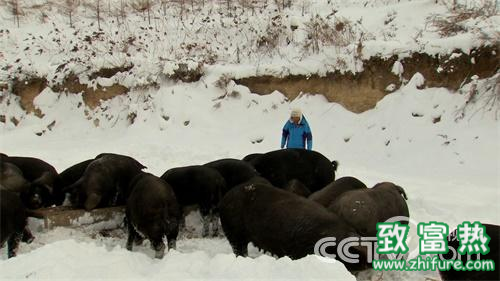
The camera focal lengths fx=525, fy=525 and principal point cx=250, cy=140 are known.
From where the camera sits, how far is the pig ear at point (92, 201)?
22.9 ft

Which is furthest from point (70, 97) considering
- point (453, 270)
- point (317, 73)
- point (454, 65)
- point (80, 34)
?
point (453, 270)

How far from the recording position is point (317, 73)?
13109 millimetres

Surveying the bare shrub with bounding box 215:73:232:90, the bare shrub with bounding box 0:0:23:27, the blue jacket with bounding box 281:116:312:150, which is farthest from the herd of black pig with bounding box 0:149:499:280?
the bare shrub with bounding box 0:0:23:27

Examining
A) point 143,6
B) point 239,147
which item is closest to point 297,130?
point 239,147

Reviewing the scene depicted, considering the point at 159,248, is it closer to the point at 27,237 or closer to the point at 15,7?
the point at 27,237

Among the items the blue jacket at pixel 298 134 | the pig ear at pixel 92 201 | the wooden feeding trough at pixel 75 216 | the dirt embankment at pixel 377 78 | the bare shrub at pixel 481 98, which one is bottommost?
the wooden feeding trough at pixel 75 216

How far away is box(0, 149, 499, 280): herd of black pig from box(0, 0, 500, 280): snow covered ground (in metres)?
0.36

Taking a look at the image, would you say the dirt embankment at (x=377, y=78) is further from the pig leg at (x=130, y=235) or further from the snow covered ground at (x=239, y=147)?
the pig leg at (x=130, y=235)

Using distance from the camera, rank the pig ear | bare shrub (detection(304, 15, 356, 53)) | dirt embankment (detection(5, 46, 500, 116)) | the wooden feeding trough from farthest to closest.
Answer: bare shrub (detection(304, 15, 356, 53)) < dirt embankment (detection(5, 46, 500, 116)) < the pig ear < the wooden feeding trough

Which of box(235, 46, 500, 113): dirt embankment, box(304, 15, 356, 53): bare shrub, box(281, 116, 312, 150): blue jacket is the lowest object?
box(281, 116, 312, 150): blue jacket

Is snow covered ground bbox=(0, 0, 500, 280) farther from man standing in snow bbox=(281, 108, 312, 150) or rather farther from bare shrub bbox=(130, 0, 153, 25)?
man standing in snow bbox=(281, 108, 312, 150)

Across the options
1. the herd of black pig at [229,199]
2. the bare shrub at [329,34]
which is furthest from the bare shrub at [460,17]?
the herd of black pig at [229,199]

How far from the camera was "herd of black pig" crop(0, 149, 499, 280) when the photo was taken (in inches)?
214

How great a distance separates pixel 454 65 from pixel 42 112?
1238cm
